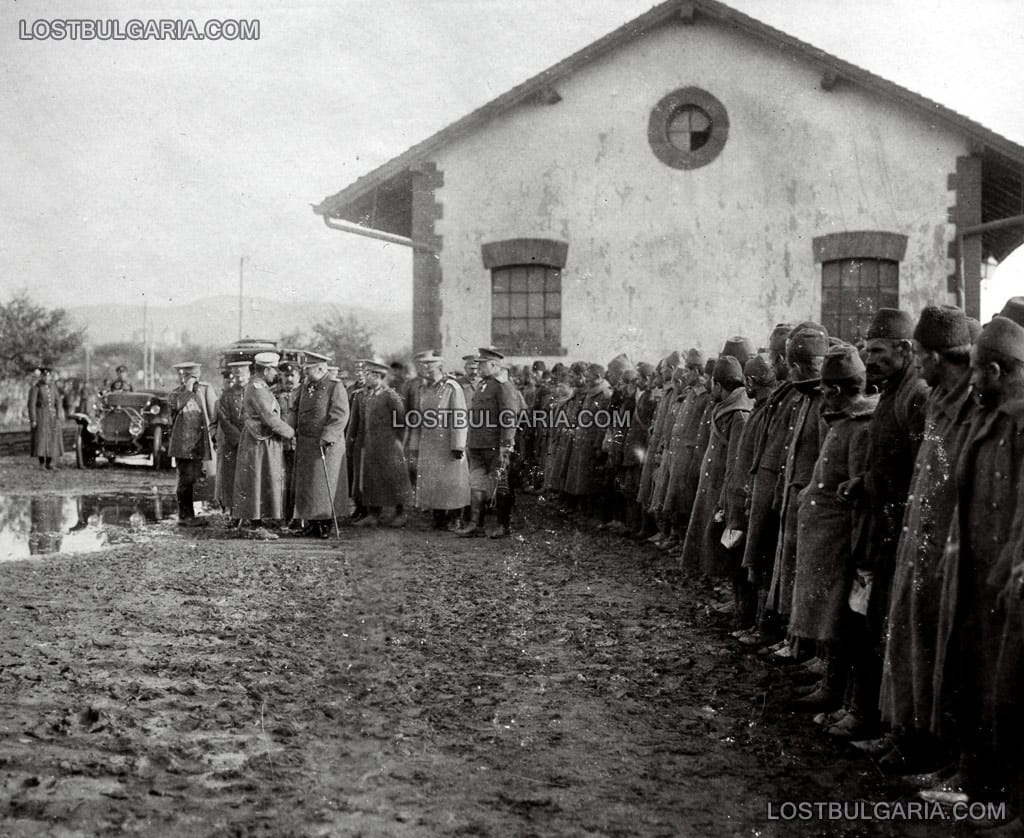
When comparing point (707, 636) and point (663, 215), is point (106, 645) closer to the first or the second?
point (707, 636)

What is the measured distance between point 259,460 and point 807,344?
22.1 feet

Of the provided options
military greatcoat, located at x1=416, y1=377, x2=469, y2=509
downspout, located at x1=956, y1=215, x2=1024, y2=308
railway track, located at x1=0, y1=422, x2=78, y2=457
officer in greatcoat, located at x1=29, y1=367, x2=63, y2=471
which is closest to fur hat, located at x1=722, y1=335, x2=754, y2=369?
military greatcoat, located at x1=416, y1=377, x2=469, y2=509

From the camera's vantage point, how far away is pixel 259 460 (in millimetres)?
10758

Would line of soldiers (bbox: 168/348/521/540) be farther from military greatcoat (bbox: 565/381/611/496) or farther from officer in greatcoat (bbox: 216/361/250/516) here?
military greatcoat (bbox: 565/381/611/496)

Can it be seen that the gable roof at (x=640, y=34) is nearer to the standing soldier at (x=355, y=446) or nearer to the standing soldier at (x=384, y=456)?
the standing soldier at (x=355, y=446)

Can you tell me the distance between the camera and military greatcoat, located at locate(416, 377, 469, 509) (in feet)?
36.7

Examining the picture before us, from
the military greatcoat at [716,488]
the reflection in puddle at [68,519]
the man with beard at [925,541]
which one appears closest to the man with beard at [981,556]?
the man with beard at [925,541]

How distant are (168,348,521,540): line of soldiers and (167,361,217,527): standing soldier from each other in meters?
0.01

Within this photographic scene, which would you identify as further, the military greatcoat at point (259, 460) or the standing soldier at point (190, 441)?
the standing soldier at point (190, 441)

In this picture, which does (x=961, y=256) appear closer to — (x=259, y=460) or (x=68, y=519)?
(x=259, y=460)

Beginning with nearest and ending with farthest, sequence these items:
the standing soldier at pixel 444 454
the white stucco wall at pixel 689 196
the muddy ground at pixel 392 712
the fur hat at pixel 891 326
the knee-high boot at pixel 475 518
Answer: the muddy ground at pixel 392 712 < the fur hat at pixel 891 326 < the knee-high boot at pixel 475 518 < the standing soldier at pixel 444 454 < the white stucco wall at pixel 689 196

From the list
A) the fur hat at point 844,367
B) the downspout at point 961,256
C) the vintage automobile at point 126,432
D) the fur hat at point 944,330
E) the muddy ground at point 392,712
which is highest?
the downspout at point 961,256

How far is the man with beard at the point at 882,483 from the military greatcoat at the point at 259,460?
728 centimetres

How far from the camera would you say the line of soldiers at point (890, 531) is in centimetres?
360
